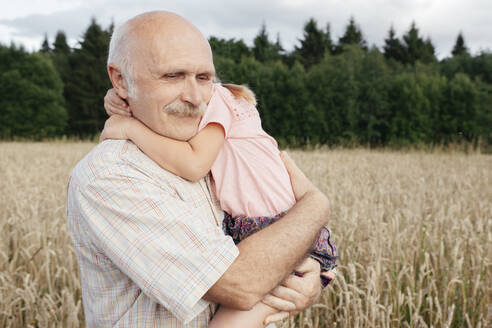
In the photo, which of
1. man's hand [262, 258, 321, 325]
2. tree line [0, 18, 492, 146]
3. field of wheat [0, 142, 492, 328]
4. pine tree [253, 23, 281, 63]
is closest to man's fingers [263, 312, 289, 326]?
man's hand [262, 258, 321, 325]

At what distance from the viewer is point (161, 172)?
1407 mm

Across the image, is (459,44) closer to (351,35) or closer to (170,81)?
(351,35)

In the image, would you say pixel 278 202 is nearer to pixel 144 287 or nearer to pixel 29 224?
pixel 144 287

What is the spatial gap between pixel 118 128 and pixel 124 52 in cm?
26

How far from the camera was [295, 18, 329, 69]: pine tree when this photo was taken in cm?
4231

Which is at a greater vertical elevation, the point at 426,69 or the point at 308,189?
the point at 426,69

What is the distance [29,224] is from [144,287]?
310cm

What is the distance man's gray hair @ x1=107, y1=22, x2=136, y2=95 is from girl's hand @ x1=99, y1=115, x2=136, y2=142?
103 millimetres

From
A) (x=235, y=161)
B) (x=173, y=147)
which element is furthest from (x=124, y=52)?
(x=235, y=161)

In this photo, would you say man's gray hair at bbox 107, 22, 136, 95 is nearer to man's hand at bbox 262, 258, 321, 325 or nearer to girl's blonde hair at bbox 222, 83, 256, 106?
girl's blonde hair at bbox 222, 83, 256, 106

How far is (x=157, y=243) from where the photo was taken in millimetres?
1135

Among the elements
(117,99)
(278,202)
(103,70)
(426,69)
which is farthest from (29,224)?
(103,70)

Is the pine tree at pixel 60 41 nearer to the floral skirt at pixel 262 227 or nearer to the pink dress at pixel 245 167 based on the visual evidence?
the pink dress at pixel 245 167

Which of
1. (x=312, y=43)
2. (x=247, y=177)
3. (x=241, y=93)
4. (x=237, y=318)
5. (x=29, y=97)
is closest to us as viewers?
(x=237, y=318)
